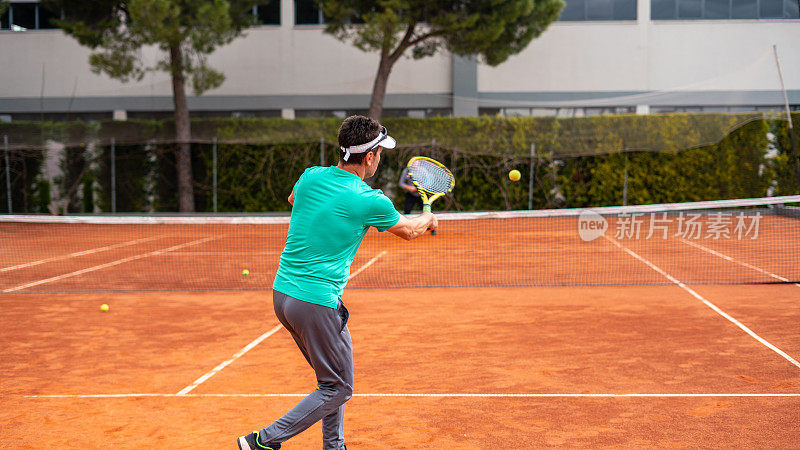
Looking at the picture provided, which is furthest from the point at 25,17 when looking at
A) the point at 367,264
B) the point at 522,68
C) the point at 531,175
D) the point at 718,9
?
the point at 718,9

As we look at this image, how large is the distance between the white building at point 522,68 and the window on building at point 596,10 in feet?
0.11

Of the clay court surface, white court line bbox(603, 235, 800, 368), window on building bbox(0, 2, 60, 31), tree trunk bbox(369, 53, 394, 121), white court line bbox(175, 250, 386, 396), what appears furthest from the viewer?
window on building bbox(0, 2, 60, 31)

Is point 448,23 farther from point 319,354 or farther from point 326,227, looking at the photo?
point 319,354

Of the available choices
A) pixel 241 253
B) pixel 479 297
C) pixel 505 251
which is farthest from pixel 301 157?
pixel 479 297

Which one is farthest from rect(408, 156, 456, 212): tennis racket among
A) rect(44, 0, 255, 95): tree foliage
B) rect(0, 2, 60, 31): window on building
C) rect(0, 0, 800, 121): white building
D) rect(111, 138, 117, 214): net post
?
rect(0, 2, 60, 31): window on building

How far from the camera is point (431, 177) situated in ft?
15.5

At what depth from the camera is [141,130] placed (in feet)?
78.2

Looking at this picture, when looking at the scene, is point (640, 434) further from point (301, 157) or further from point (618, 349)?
point (301, 157)

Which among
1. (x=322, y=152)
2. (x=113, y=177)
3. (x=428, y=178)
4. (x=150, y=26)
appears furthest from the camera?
(x=113, y=177)

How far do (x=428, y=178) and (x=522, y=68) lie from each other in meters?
21.6

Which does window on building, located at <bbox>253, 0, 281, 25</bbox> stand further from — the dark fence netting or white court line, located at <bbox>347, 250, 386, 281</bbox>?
white court line, located at <bbox>347, 250, 386, 281</bbox>

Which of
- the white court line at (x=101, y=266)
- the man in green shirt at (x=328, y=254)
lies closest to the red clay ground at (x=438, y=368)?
the man in green shirt at (x=328, y=254)

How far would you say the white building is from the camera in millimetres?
25141

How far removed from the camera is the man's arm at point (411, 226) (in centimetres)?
362
